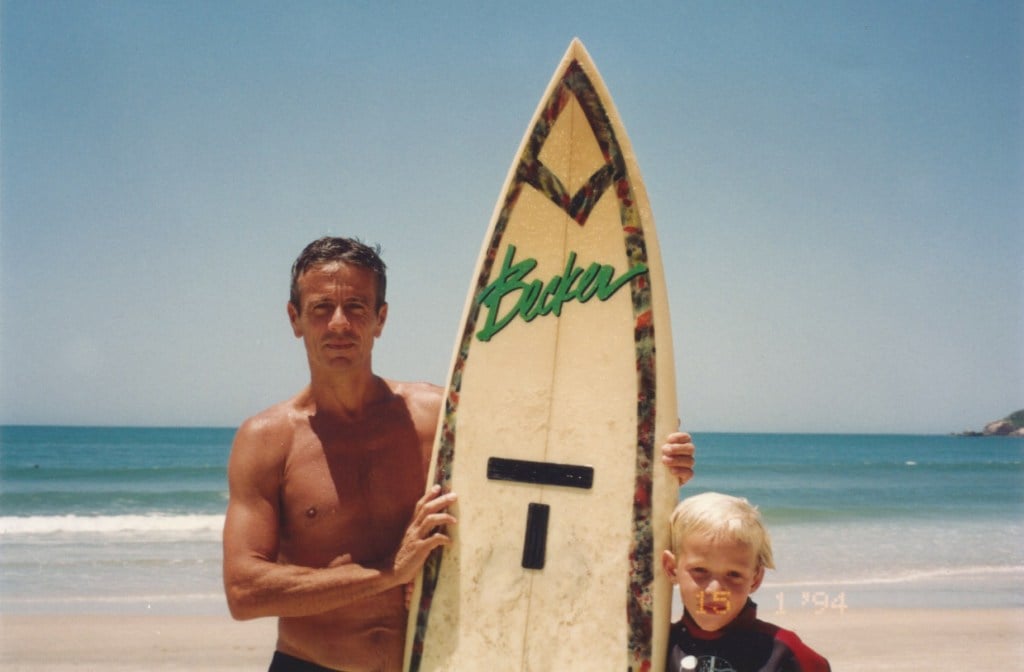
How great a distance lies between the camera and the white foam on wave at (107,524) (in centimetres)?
1324

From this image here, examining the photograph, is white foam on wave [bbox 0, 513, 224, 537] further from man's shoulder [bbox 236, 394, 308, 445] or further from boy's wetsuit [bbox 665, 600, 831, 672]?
boy's wetsuit [bbox 665, 600, 831, 672]

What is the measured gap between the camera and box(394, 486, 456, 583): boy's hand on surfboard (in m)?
2.47

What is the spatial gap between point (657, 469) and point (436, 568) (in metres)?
0.73

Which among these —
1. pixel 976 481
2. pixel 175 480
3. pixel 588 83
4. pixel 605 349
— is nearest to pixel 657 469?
pixel 605 349

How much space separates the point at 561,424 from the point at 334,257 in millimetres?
861

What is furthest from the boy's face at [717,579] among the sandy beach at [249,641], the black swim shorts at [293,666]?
the sandy beach at [249,641]

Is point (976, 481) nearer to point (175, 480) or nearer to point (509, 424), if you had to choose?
point (175, 480)

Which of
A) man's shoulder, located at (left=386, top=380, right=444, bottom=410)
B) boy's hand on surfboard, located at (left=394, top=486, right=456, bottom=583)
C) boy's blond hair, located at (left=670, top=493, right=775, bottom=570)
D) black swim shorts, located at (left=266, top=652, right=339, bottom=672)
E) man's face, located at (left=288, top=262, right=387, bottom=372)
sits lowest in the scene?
black swim shorts, located at (left=266, top=652, right=339, bottom=672)

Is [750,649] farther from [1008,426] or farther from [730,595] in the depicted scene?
[1008,426]

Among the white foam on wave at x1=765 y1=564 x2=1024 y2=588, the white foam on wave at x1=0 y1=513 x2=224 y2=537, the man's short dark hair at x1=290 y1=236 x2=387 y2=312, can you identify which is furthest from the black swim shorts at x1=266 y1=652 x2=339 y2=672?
the white foam on wave at x1=0 y1=513 x2=224 y2=537

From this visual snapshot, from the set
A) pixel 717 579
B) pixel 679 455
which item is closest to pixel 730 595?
pixel 717 579

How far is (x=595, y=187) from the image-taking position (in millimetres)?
2852

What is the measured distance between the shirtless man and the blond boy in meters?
0.48
